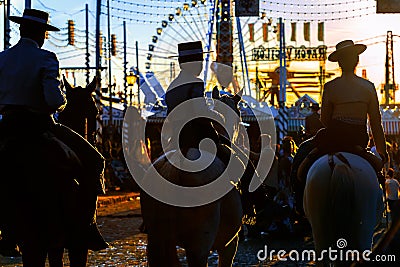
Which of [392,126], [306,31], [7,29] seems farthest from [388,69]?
[7,29]

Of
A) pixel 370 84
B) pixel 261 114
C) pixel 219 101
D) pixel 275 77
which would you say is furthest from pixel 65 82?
pixel 275 77

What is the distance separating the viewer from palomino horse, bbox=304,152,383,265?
7188mm

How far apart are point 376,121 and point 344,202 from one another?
1.04 metres

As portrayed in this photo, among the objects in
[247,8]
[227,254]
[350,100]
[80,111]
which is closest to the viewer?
[350,100]

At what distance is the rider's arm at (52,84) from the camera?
732 centimetres

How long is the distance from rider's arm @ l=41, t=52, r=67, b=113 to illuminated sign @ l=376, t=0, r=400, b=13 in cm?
807

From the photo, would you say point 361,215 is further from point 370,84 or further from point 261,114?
point 261,114

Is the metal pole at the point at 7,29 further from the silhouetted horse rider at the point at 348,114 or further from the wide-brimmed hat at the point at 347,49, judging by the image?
Answer: the silhouetted horse rider at the point at 348,114

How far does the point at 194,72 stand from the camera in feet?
25.1

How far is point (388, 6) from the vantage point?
46.9 ft

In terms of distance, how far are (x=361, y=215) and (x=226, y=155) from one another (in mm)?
1355
